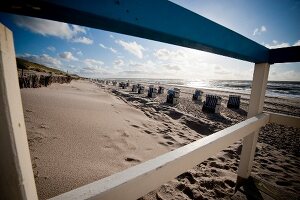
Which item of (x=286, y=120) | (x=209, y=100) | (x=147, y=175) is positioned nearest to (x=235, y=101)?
(x=209, y=100)

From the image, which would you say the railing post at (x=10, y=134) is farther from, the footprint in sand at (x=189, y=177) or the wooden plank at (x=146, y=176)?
the footprint in sand at (x=189, y=177)

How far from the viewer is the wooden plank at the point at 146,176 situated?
0.63 metres

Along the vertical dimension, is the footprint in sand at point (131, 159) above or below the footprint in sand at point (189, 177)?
above

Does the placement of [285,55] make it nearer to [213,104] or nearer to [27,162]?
[27,162]

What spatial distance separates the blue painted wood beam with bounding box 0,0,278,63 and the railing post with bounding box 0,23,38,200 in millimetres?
133

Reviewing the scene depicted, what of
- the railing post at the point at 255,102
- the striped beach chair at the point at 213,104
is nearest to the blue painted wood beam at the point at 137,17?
the railing post at the point at 255,102

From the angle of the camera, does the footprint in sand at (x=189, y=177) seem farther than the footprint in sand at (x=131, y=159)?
No

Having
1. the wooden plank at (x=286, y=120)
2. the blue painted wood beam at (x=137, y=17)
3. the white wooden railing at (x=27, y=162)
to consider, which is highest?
the blue painted wood beam at (x=137, y=17)

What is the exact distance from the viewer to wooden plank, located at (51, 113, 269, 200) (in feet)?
2.05

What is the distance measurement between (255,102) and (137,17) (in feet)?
6.33

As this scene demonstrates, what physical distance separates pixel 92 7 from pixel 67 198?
63 centimetres

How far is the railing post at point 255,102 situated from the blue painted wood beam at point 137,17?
1.15m

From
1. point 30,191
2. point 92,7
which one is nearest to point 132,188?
point 30,191

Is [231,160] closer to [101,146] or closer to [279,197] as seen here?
[279,197]
